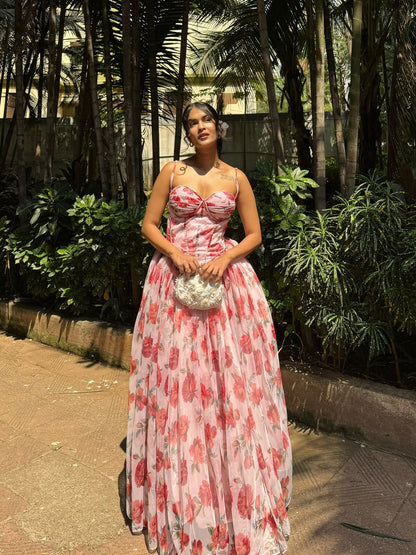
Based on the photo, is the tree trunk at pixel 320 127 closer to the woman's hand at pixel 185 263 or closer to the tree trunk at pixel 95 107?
the woman's hand at pixel 185 263

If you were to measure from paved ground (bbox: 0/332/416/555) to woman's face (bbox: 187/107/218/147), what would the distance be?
1.84 meters

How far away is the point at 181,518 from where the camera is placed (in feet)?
8.04

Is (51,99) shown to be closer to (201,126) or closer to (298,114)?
(298,114)

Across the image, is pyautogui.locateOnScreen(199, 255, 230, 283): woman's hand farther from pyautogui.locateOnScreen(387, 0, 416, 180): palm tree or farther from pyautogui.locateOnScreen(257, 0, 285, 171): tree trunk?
pyautogui.locateOnScreen(387, 0, 416, 180): palm tree

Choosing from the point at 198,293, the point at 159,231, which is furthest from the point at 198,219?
the point at 198,293

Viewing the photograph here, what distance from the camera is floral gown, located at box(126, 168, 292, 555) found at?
2.47 metres

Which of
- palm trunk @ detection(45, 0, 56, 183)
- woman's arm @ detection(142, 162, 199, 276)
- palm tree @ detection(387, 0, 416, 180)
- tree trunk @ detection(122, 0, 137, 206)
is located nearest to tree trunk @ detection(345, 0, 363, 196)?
palm tree @ detection(387, 0, 416, 180)

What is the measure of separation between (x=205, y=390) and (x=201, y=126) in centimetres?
121

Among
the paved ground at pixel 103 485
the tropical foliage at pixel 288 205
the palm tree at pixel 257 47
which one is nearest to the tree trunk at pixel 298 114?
→ the palm tree at pixel 257 47

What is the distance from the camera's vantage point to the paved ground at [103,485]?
8.16 ft

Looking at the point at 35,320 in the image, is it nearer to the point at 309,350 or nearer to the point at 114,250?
the point at 114,250

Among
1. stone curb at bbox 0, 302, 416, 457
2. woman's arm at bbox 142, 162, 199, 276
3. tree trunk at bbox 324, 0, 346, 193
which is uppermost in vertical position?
tree trunk at bbox 324, 0, 346, 193

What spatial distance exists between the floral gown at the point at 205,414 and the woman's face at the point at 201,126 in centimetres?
24

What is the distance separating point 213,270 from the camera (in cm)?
251
